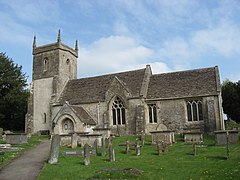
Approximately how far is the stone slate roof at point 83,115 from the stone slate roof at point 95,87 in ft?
4.95

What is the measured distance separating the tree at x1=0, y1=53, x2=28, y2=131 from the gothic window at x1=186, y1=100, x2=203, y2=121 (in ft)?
93.0

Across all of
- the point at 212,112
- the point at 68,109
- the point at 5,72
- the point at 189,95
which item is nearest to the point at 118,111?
the point at 68,109

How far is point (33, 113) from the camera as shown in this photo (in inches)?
1405

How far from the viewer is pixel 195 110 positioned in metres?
28.2

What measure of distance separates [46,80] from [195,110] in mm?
20983

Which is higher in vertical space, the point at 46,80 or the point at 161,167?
the point at 46,80

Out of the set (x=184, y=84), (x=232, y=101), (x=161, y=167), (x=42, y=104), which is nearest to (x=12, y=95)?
(x=42, y=104)

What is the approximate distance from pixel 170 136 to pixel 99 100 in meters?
12.1

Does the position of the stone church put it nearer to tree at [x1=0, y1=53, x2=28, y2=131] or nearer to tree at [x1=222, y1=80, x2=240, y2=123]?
Answer: tree at [x1=0, y1=53, x2=28, y2=131]

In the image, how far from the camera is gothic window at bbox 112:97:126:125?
3023 centimetres

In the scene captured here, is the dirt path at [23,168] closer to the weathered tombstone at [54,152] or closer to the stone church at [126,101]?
the weathered tombstone at [54,152]

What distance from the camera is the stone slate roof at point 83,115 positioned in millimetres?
28741

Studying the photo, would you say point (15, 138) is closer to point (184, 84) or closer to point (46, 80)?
point (46, 80)

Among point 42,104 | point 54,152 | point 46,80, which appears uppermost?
Answer: point 46,80
